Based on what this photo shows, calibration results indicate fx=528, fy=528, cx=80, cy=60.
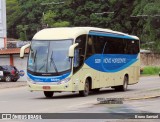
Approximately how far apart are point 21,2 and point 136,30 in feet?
101

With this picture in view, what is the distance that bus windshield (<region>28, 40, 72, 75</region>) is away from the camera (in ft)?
83.4

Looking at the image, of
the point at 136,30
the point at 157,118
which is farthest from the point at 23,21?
the point at 157,118

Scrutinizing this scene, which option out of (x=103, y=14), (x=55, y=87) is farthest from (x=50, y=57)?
(x=103, y=14)

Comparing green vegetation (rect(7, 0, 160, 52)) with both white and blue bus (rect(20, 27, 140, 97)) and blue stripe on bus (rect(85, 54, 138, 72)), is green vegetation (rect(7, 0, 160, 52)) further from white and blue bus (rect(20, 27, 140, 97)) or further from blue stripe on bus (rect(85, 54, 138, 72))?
white and blue bus (rect(20, 27, 140, 97))

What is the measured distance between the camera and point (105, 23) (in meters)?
94.6

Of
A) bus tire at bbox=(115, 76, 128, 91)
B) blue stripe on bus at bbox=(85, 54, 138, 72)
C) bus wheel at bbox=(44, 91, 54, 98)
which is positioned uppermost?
blue stripe on bus at bbox=(85, 54, 138, 72)

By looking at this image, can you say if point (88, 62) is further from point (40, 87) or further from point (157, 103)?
point (157, 103)

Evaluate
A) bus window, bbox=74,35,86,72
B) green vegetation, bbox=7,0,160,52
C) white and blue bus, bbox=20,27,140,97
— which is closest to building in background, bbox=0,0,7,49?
green vegetation, bbox=7,0,160,52

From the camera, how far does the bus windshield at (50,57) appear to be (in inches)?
1000

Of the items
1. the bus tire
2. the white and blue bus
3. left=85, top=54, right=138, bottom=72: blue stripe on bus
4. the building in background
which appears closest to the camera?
the white and blue bus

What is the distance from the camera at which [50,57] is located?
83.4 ft

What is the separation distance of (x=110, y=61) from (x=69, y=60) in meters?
5.05

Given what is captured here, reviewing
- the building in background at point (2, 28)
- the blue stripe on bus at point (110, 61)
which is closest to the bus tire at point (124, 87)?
the blue stripe on bus at point (110, 61)

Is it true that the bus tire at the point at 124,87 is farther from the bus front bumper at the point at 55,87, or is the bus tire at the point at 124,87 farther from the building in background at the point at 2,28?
the building in background at the point at 2,28
